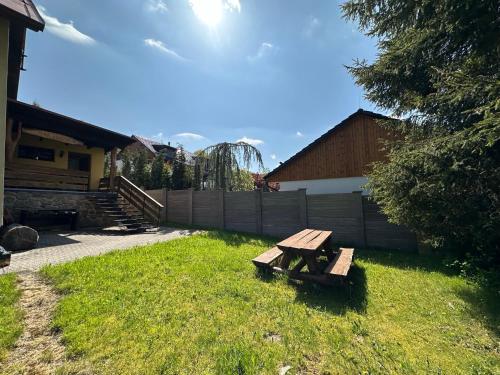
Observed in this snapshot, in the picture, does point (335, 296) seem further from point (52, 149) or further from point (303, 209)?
point (52, 149)

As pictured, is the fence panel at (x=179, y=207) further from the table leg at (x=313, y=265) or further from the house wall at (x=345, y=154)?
the table leg at (x=313, y=265)

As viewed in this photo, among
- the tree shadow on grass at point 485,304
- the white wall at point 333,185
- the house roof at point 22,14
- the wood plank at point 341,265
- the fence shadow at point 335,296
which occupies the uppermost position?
the house roof at point 22,14

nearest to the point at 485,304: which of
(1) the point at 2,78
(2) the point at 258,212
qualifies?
(2) the point at 258,212

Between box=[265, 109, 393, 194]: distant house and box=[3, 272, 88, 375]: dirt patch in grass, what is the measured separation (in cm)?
1077

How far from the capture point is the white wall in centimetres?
1168

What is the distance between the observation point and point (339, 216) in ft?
26.3

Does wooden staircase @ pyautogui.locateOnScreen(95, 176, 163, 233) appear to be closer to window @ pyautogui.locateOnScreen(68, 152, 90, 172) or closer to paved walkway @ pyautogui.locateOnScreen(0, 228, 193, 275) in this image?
paved walkway @ pyautogui.locateOnScreen(0, 228, 193, 275)

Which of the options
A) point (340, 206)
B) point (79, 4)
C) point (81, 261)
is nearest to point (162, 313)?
point (81, 261)

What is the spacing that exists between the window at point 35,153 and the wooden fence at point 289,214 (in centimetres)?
579

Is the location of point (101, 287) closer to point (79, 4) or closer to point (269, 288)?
point (269, 288)

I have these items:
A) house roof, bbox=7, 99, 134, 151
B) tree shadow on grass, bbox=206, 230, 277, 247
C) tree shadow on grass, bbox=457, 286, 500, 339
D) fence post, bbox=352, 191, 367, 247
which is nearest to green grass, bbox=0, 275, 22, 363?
tree shadow on grass, bbox=206, 230, 277, 247

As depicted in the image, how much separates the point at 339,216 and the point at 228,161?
733 centimetres

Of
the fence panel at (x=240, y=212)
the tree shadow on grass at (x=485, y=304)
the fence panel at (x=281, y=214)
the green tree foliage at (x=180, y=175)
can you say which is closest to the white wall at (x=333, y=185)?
the fence panel at (x=281, y=214)

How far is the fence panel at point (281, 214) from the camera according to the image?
8.99 m
